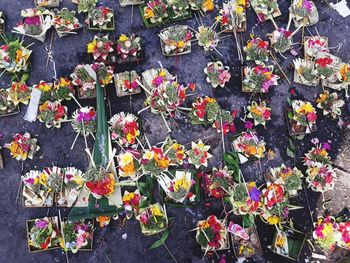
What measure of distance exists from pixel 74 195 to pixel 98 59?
3.74ft

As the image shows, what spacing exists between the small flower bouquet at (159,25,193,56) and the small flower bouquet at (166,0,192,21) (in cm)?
10

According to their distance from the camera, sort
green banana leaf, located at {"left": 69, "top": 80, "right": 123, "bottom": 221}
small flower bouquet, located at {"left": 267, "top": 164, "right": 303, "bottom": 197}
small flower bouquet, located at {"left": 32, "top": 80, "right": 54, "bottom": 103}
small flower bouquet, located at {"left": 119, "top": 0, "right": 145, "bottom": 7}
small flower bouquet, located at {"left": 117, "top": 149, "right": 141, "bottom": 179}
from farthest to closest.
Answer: small flower bouquet, located at {"left": 119, "top": 0, "right": 145, "bottom": 7} < small flower bouquet, located at {"left": 32, "top": 80, "right": 54, "bottom": 103} < small flower bouquet, located at {"left": 267, "top": 164, "right": 303, "bottom": 197} < small flower bouquet, located at {"left": 117, "top": 149, "right": 141, "bottom": 179} < green banana leaf, located at {"left": 69, "top": 80, "right": 123, "bottom": 221}

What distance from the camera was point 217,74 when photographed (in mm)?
3318

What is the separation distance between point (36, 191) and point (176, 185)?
110 cm

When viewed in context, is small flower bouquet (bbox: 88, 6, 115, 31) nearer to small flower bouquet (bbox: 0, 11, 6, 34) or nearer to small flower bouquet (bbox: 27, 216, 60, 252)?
small flower bouquet (bbox: 0, 11, 6, 34)

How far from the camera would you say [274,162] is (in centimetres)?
335

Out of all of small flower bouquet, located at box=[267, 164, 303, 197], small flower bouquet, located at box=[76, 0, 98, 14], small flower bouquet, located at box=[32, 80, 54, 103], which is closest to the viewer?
small flower bouquet, located at box=[267, 164, 303, 197]

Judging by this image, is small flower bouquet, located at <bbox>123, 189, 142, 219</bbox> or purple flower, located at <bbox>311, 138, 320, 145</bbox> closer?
small flower bouquet, located at <bbox>123, 189, 142, 219</bbox>

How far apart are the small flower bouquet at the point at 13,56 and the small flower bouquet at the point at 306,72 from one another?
2.28m

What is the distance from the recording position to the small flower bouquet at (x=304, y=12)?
3.38m

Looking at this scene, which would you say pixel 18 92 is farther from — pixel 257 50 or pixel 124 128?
pixel 257 50

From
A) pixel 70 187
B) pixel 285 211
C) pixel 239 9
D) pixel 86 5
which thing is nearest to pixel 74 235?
pixel 70 187

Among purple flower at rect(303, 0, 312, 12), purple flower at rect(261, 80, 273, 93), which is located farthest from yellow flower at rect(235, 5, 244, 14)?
purple flower at rect(261, 80, 273, 93)

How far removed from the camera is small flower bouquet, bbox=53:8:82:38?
129 inches
